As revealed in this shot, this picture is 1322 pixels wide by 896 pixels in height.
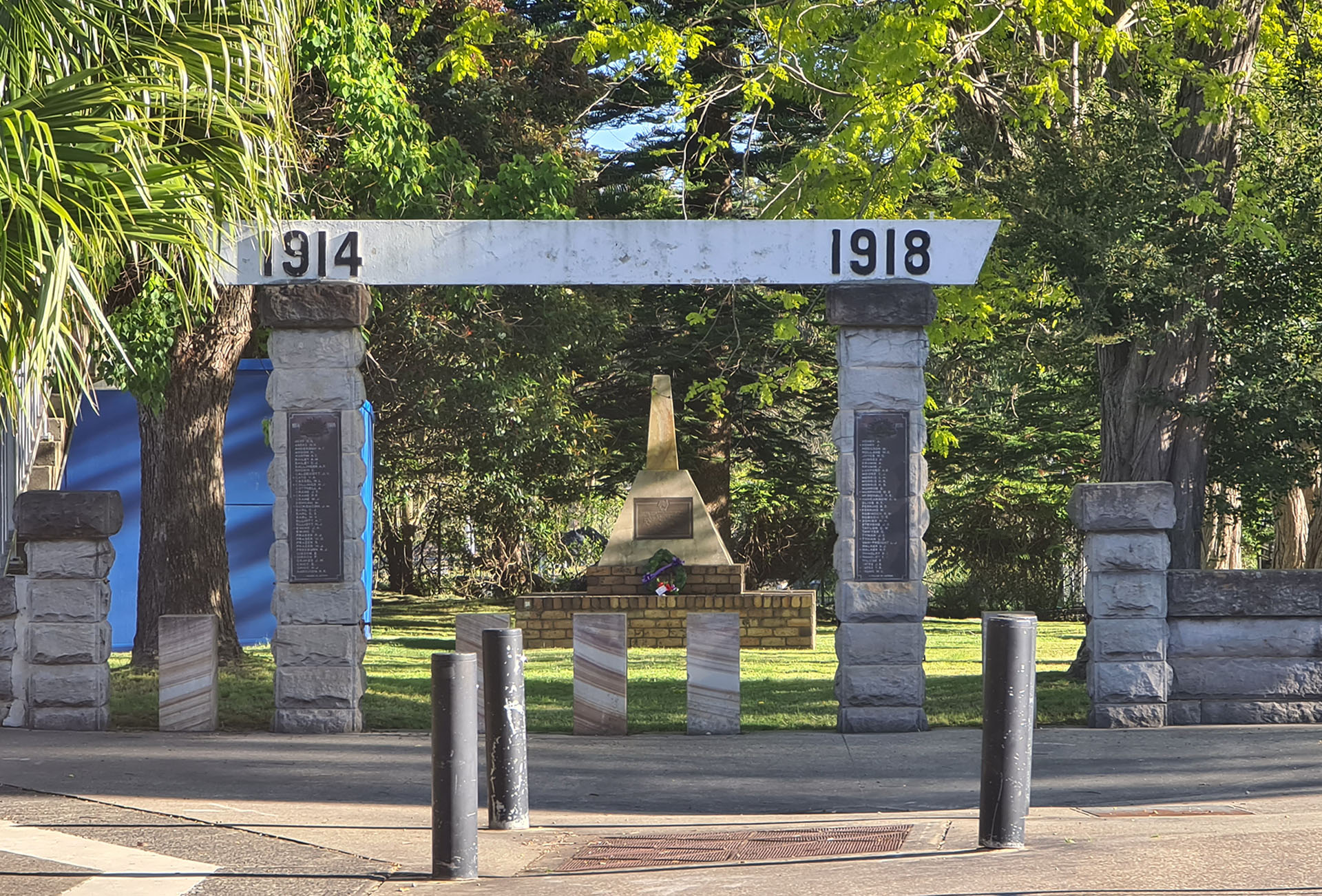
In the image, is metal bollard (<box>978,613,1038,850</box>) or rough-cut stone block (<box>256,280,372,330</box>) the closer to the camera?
metal bollard (<box>978,613,1038,850</box>)

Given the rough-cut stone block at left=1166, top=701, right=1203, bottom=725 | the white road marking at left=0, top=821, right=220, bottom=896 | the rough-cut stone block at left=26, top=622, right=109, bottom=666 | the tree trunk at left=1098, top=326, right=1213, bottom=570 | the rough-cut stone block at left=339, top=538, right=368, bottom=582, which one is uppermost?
the tree trunk at left=1098, top=326, right=1213, bottom=570

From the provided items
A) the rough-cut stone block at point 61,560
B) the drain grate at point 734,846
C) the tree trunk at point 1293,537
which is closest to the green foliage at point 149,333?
the rough-cut stone block at point 61,560

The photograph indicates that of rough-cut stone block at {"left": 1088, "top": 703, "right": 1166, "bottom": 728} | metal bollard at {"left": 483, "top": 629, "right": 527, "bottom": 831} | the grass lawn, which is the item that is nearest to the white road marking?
metal bollard at {"left": 483, "top": 629, "right": 527, "bottom": 831}

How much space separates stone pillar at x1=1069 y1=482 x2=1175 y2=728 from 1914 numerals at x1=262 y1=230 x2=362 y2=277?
536 cm

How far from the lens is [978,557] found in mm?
24766

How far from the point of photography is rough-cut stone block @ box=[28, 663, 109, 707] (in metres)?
10.1

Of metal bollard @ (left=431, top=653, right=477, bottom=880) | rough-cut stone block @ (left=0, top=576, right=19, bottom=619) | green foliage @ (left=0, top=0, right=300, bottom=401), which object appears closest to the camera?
metal bollard @ (left=431, top=653, right=477, bottom=880)

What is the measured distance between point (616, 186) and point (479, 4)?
9.46 meters

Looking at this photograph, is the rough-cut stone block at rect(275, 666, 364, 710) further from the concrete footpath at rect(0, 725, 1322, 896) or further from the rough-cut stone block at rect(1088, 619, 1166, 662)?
the rough-cut stone block at rect(1088, 619, 1166, 662)

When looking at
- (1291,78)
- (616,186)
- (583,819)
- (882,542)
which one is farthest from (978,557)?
(583,819)

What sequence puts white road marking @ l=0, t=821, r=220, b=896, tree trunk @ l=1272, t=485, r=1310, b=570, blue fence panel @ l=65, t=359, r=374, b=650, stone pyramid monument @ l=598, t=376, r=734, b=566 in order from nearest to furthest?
white road marking @ l=0, t=821, r=220, b=896, blue fence panel @ l=65, t=359, r=374, b=650, stone pyramid monument @ l=598, t=376, r=734, b=566, tree trunk @ l=1272, t=485, r=1310, b=570

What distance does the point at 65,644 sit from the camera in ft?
33.0

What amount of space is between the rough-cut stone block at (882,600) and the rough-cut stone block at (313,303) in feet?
13.0

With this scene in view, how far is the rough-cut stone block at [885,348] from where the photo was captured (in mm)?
10109
